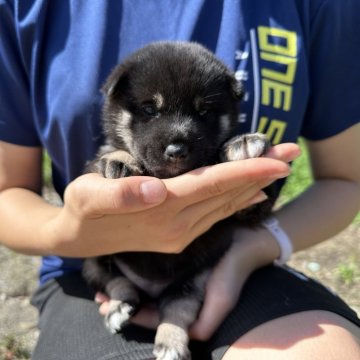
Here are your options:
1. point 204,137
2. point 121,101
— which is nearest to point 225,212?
point 204,137

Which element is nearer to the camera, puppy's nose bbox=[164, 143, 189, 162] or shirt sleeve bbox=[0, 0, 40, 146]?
puppy's nose bbox=[164, 143, 189, 162]

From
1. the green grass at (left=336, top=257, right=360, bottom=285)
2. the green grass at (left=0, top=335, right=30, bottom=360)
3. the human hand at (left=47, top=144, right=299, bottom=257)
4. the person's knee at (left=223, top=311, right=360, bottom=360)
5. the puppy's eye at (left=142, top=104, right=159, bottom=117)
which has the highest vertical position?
the puppy's eye at (left=142, top=104, right=159, bottom=117)

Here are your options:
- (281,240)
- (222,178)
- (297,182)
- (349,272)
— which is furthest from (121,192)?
(297,182)

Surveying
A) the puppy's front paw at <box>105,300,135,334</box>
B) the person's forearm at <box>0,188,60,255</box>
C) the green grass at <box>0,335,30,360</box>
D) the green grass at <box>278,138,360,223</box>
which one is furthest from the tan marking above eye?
the green grass at <box>278,138,360,223</box>

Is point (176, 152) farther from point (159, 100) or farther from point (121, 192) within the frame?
point (121, 192)

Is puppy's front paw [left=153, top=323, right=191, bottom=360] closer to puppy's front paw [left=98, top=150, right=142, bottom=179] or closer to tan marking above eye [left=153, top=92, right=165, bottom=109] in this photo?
puppy's front paw [left=98, top=150, right=142, bottom=179]

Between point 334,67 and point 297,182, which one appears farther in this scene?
point 297,182
